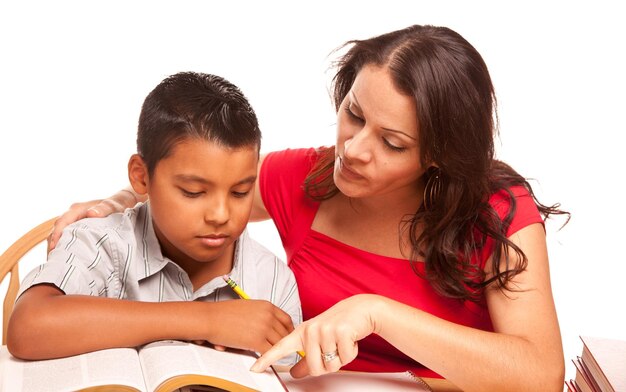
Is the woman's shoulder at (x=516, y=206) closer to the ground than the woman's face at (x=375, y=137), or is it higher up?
closer to the ground

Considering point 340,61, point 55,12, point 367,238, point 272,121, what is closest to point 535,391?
point 367,238

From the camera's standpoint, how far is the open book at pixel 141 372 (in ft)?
4.64

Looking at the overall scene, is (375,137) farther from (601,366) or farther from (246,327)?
(601,366)

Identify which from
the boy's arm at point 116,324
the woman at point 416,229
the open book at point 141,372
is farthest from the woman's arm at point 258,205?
the open book at point 141,372

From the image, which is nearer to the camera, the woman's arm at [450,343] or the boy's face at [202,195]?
the woman's arm at [450,343]

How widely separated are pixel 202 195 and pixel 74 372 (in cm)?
43

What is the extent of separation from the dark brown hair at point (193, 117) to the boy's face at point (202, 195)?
2cm

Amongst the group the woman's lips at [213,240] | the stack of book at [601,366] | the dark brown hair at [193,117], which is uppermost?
the dark brown hair at [193,117]

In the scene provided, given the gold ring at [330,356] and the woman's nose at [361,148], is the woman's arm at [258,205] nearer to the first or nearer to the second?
the woman's nose at [361,148]

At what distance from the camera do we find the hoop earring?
6.72ft

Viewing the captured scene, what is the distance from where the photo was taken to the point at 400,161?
1.87 meters

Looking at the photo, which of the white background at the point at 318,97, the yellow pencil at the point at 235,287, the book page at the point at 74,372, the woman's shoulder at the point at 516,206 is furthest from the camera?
the white background at the point at 318,97

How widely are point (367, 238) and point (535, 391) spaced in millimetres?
553

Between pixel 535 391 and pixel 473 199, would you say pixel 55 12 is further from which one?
pixel 535 391
